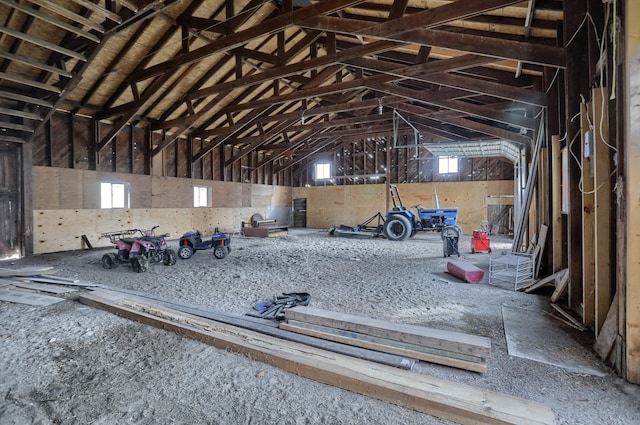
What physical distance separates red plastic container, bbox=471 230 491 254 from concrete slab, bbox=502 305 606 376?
461 centimetres

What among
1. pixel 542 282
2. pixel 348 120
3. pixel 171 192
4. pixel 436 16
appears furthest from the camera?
pixel 348 120

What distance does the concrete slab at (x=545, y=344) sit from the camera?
91.0 inches

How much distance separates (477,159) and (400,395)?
13.3 metres

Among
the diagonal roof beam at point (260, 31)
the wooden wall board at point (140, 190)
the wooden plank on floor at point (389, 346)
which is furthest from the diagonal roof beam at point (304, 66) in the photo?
the wooden plank on floor at point (389, 346)

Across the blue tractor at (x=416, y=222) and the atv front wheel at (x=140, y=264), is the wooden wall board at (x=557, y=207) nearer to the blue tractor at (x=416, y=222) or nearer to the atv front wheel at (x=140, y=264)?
the blue tractor at (x=416, y=222)

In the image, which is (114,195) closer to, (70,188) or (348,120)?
(70,188)

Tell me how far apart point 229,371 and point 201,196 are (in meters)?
11.1

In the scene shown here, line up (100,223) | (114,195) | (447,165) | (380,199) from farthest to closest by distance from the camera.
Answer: (380,199), (447,165), (114,195), (100,223)

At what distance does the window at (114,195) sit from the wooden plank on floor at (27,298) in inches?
221

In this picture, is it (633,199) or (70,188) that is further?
(70,188)

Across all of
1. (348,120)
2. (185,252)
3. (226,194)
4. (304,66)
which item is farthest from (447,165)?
(185,252)

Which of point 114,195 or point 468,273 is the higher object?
point 114,195

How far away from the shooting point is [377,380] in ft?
6.55

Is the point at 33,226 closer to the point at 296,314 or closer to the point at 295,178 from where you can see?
the point at 296,314
